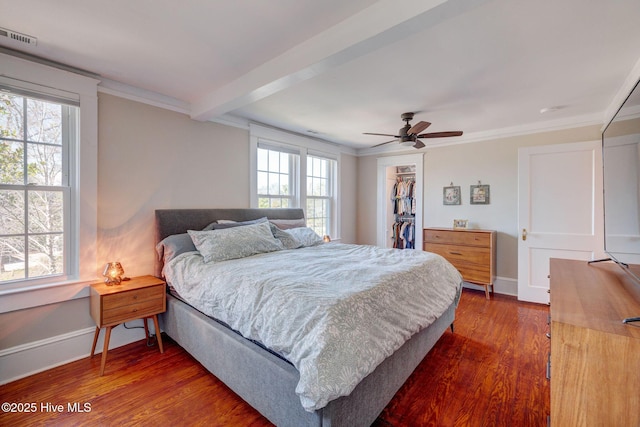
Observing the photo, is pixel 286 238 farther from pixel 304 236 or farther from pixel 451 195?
pixel 451 195

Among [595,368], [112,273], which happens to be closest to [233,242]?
[112,273]

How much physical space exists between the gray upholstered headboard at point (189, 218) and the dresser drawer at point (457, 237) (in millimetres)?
2496

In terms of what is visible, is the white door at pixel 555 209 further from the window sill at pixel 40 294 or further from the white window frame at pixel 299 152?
the window sill at pixel 40 294

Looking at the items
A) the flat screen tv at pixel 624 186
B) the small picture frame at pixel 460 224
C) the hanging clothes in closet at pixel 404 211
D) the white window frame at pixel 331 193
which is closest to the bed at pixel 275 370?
the flat screen tv at pixel 624 186

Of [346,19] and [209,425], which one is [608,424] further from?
[346,19]

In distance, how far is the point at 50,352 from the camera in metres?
2.19

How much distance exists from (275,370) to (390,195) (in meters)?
4.40

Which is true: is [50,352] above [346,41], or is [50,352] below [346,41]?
below

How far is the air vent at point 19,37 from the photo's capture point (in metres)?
1.78

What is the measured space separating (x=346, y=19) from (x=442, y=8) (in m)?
0.57

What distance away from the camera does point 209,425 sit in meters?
1.62

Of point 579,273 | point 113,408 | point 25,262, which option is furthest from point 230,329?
point 579,273

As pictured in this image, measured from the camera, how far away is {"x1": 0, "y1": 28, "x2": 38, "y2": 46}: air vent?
1.78 metres

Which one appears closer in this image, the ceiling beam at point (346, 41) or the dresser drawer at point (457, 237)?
the ceiling beam at point (346, 41)
